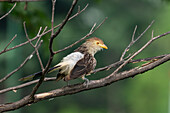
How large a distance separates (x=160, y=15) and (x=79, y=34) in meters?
12.0

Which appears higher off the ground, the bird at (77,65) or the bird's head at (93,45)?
the bird's head at (93,45)

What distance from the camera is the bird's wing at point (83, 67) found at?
3.73 metres

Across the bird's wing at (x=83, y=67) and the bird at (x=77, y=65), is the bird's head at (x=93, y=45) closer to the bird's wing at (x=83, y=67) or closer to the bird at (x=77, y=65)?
the bird at (x=77, y=65)

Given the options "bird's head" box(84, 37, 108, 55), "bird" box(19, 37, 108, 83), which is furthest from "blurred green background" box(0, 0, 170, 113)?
"bird" box(19, 37, 108, 83)

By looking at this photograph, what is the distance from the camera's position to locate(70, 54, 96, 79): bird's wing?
12.2ft

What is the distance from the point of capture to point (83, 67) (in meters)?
3.85

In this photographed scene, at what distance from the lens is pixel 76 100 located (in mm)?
32156

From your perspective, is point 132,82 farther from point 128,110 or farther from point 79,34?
point 79,34

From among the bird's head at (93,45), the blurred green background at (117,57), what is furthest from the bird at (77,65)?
the blurred green background at (117,57)

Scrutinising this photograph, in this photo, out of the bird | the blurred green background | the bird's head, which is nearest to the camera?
the bird

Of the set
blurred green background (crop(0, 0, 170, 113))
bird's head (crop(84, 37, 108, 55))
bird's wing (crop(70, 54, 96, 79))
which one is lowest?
bird's wing (crop(70, 54, 96, 79))

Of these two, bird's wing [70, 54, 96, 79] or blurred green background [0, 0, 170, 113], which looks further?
blurred green background [0, 0, 170, 113]

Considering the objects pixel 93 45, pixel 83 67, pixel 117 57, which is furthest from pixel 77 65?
pixel 117 57

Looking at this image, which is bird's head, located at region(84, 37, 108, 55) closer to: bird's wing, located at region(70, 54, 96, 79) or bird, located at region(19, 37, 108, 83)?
bird, located at region(19, 37, 108, 83)
